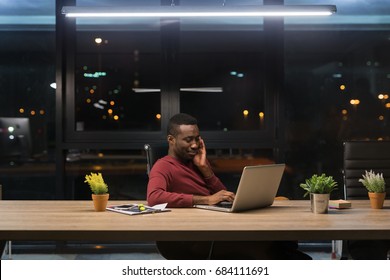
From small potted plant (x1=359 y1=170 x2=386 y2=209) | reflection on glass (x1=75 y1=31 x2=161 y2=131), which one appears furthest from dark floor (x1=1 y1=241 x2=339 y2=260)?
small potted plant (x1=359 y1=170 x2=386 y2=209)

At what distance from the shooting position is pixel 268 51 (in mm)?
4684

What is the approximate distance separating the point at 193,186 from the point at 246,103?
2.01 metres

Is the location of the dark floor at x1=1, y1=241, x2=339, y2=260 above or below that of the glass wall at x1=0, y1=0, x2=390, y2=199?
below

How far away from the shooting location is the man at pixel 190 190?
2.53 m

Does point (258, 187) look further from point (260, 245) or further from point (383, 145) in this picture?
point (383, 145)

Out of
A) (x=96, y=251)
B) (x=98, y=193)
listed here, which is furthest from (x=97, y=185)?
(x=96, y=251)

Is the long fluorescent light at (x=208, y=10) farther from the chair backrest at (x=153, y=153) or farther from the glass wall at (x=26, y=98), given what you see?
the glass wall at (x=26, y=98)

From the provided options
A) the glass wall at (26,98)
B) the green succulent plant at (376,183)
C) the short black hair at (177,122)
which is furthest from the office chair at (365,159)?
the glass wall at (26,98)

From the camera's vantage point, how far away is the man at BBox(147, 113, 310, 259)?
A: 99.7 inches

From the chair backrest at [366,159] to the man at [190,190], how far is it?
3.52ft

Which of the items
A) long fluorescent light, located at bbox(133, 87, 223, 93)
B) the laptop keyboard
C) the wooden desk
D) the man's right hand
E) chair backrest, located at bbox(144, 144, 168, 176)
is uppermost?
long fluorescent light, located at bbox(133, 87, 223, 93)

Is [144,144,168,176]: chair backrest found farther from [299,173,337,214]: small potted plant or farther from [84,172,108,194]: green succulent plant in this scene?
[299,173,337,214]: small potted plant

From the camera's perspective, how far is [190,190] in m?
2.92
